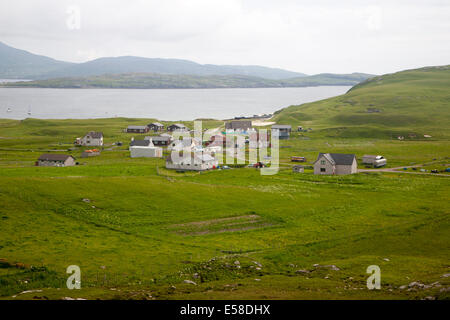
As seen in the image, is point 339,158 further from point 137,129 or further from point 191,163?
point 137,129

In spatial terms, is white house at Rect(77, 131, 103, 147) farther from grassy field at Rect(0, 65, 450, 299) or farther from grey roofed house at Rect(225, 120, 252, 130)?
grey roofed house at Rect(225, 120, 252, 130)

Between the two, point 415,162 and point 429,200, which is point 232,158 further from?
point 429,200

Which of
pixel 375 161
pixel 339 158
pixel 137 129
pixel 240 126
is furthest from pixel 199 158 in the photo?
pixel 240 126

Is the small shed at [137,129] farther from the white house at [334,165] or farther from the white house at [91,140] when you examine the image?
the white house at [334,165]

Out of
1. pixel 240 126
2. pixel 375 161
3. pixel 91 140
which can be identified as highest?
pixel 240 126

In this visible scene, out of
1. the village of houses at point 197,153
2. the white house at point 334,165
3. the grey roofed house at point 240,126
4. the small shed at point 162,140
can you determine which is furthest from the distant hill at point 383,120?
the white house at point 334,165
